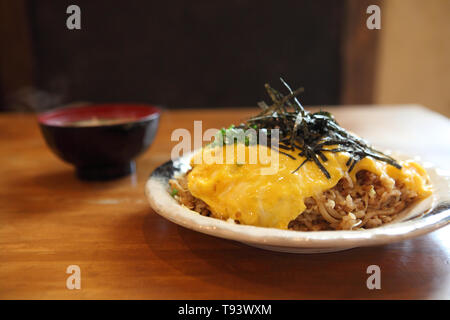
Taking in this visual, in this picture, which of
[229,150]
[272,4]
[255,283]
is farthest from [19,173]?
[272,4]

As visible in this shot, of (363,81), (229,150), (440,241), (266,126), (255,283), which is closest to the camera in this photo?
(255,283)

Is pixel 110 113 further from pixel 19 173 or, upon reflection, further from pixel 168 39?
pixel 168 39

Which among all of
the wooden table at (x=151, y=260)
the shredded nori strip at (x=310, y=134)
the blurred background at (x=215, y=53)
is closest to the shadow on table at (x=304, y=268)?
the wooden table at (x=151, y=260)

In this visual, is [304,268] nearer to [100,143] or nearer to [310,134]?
[310,134]

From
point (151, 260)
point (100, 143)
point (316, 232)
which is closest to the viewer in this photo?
point (316, 232)

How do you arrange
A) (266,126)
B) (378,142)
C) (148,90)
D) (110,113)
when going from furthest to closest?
(148,90) < (378,142) < (110,113) < (266,126)

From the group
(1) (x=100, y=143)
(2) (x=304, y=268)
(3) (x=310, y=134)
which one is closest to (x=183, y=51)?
(1) (x=100, y=143)
